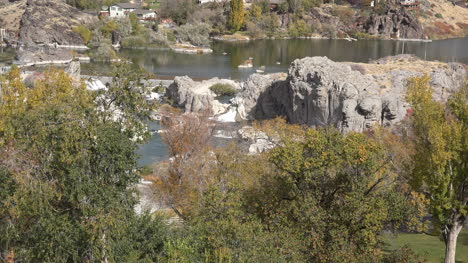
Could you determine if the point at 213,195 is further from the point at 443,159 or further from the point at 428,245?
the point at 428,245

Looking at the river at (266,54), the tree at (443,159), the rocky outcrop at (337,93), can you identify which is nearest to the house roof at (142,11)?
the river at (266,54)

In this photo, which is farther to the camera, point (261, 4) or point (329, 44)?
point (261, 4)

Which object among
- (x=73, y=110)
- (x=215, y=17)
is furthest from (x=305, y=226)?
(x=215, y=17)

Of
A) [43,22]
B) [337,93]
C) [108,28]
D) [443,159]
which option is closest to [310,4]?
[108,28]

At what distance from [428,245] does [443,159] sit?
7.13 metres

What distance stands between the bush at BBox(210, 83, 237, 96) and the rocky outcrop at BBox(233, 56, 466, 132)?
643 centimetres

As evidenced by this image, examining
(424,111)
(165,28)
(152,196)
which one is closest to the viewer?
(424,111)

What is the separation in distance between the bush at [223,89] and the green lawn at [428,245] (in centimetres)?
4102

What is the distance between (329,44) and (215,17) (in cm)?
3181

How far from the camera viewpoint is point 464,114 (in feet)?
61.1

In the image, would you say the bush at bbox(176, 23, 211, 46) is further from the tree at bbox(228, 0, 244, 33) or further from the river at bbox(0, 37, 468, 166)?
the tree at bbox(228, 0, 244, 33)

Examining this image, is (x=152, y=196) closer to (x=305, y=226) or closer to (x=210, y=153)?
(x=210, y=153)

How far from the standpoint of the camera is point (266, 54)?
10294 centimetres

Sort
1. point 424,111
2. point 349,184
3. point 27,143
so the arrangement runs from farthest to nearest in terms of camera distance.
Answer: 1. point 424,111
2. point 349,184
3. point 27,143
